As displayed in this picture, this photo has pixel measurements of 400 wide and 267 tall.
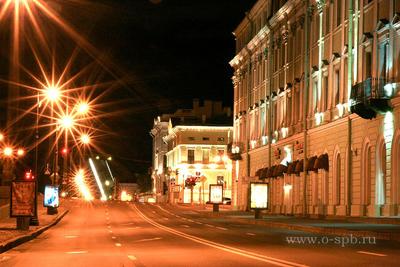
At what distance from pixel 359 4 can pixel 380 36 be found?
3.68 m

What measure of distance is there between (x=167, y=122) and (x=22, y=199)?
125 m

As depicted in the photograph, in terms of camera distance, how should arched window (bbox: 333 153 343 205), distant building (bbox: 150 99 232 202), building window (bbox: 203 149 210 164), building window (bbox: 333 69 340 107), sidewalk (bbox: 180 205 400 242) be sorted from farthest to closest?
distant building (bbox: 150 99 232 202) → building window (bbox: 203 149 210 164) → building window (bbox: 333 69 340 107) → arched window (bbox: 333 153 343 205) → sidewalk (bbox: 180 205 400 242)

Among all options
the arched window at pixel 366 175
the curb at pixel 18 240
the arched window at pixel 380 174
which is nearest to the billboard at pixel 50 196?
the curb at pixel 18 240

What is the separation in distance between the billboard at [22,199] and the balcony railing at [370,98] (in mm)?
15793

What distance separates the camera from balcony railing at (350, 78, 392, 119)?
3819cm

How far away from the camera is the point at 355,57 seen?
44062 millimetres

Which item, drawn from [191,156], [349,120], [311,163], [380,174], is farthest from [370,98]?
[191,156]

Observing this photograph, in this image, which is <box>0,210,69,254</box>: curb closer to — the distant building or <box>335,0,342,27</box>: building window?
<box>335,0,342,27</box>: building window

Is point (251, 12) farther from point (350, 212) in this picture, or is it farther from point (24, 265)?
point (24, 265)

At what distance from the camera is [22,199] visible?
34.2m

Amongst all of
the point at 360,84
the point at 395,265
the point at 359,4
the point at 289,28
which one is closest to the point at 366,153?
the point at 360,84

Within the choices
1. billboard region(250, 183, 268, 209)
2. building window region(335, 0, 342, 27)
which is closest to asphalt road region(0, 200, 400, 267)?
billboard region(250, 183, 268, 209)

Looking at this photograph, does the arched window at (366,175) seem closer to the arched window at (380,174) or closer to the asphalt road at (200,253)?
the arched window at (380,174)

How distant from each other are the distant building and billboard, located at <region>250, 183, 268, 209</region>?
272 ft
